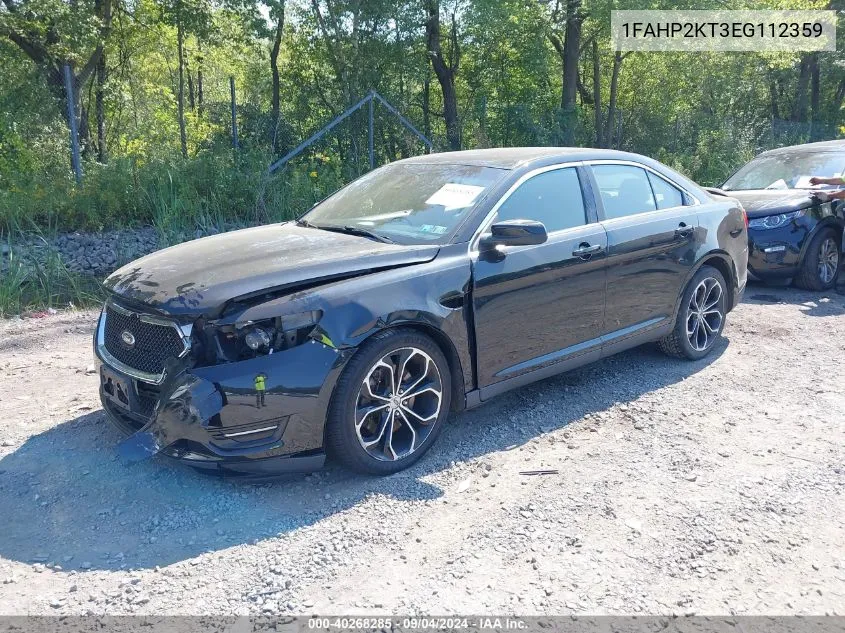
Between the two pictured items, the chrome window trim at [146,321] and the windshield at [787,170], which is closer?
the chrome window trim at [146,321]

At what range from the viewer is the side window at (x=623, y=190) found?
5.21 meters

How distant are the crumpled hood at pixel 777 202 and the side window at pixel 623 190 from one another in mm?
3447

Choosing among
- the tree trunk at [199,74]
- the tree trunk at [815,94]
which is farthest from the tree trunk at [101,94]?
the tree trunk at [815,94]

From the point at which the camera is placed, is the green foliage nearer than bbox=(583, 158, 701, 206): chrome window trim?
No

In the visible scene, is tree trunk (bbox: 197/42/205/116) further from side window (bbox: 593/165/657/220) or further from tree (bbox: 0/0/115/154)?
side window (bbox: 593/165/657/220)

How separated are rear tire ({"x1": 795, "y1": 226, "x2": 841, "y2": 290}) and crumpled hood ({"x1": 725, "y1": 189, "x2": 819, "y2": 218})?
419mm

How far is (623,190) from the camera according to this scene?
17.7ft

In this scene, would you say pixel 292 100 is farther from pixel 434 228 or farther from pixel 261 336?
pixel 261 336

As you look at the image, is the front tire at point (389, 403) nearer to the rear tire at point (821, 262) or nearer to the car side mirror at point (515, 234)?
the car side mirror at point (515, 234)

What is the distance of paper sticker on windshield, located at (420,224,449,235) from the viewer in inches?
173

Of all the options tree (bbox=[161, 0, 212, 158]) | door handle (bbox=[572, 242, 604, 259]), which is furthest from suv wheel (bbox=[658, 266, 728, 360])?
tree (bbox=[161, 0, 212, 158])

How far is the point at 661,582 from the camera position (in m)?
3.09

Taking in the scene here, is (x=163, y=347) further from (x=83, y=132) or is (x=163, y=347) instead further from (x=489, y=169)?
(x=83, y=132)

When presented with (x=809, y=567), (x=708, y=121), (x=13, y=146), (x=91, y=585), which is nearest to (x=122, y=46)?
(x=13, y=146)
